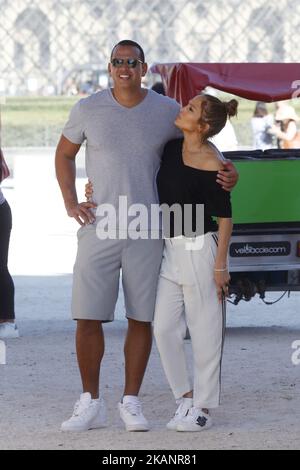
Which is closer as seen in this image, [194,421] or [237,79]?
[194,421]

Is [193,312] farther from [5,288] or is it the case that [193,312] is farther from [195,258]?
[5,288]

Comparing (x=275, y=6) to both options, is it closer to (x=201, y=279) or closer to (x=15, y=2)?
(x=15, y=2)

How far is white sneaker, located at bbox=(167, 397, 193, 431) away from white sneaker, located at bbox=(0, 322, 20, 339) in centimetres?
274

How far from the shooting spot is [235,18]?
62.0m

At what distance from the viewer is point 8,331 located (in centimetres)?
871

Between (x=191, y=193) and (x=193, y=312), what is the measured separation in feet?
1.58

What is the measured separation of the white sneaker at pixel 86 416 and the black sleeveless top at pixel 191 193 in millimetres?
787

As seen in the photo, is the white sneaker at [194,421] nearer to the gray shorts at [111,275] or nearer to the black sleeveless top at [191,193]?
the gray shorts at [111,275]

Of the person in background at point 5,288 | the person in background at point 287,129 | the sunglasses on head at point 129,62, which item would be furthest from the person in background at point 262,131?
the sunglasses on head at point 129,62

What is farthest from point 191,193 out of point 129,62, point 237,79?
→ point 237,79

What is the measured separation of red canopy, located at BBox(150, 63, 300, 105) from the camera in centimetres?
899

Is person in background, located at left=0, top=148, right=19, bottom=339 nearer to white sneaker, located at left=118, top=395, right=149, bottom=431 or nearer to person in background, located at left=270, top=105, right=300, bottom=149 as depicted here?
white sneaker, located at left=118, top=395, right=149, bottom=431

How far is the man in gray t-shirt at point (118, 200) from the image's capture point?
235 inches
